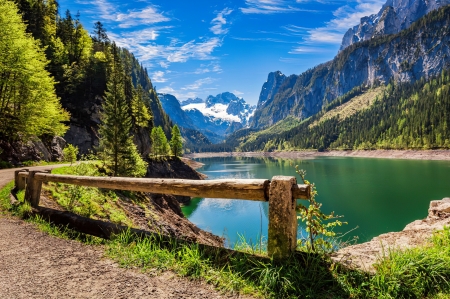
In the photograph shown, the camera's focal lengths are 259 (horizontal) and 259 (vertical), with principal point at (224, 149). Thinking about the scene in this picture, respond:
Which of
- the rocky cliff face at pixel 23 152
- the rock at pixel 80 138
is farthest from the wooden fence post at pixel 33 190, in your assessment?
the rock at pixel 80 138

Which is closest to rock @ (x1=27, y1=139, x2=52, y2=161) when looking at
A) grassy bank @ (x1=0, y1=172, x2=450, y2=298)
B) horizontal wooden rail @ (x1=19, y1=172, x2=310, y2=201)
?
horizontal wooden rail @ (x1=19, y1=172, x2=310, y2=201)

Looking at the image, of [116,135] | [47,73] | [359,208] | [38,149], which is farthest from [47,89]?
[359,208]

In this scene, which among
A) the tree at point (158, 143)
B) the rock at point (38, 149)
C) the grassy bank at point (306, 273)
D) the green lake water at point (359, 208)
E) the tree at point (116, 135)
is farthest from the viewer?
the tree at point (158, 143)

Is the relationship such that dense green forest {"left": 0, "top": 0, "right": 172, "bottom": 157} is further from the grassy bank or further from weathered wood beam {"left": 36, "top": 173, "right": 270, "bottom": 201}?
the grassy bank

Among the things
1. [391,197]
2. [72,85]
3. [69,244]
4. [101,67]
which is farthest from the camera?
[101,67]

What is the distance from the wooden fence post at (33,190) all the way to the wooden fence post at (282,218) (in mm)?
8570

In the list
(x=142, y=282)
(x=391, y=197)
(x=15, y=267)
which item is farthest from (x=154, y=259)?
(x=391, y=197)

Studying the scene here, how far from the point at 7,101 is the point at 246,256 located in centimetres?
3021

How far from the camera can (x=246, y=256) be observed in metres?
4.79

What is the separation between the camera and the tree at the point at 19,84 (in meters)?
22.8

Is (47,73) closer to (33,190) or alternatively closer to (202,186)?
(33,190)

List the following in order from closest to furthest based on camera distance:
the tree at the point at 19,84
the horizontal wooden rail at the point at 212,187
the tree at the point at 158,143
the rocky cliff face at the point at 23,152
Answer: the horizontal wooden rail at the point at 212,187, the tree at the point at 19,84, the rocky cliff face at the point at 23,152, the tree at the point at 158,143

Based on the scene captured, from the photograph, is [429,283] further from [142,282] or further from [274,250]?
[142,282]

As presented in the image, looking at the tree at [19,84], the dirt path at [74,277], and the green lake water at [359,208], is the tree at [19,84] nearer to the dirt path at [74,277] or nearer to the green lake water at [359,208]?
the green lake water at [359,208]
